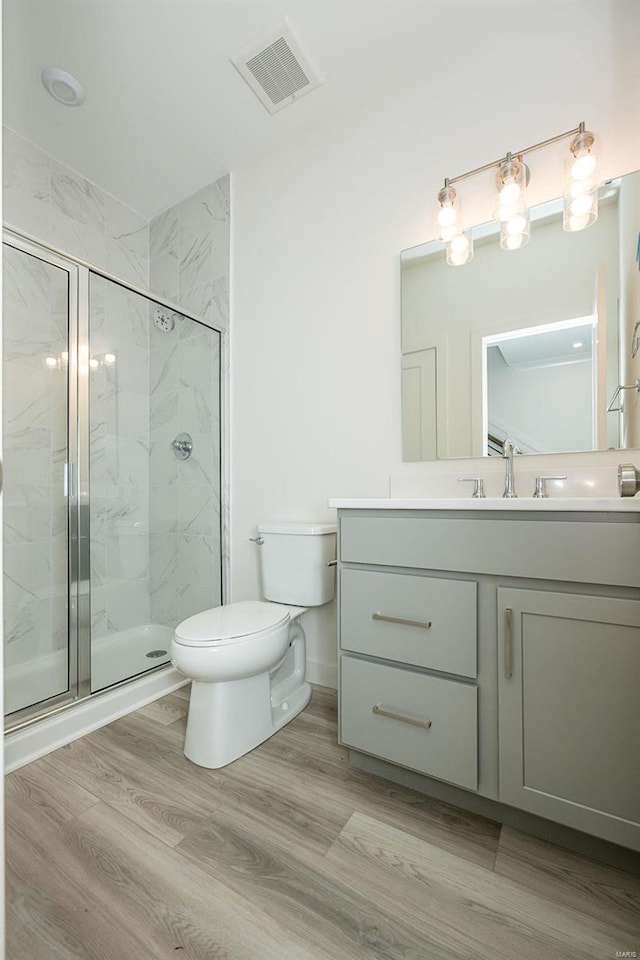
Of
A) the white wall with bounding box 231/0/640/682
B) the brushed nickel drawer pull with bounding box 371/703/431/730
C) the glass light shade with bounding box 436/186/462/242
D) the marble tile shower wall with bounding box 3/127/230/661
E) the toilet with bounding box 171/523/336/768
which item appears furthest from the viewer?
the marble tile shower wall with bounding box 3/127/230/661

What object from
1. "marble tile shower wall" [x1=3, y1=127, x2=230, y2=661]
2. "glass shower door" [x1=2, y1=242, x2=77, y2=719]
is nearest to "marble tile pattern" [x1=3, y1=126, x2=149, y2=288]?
"marble tile shower wall" [x1=3, y1=127, x2=230, y2=661]

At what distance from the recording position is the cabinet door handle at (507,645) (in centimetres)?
110

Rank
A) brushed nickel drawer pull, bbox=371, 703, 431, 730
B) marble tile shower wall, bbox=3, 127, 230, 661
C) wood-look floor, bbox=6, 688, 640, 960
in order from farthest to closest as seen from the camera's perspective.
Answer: marble tile shower wall, bbox=3, 127, 230, 661
brushed nickel drawer pull, bbox=371, 703, 431, 730
wood-look floor, bbox=6, 688, 640, 960

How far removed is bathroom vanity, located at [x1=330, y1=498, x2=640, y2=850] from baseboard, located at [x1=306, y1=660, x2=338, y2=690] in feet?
1.91

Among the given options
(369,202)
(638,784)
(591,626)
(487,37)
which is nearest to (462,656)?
(591,626)

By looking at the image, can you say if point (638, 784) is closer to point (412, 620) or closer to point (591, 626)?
point (591, 626)

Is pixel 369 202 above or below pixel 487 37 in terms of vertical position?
below

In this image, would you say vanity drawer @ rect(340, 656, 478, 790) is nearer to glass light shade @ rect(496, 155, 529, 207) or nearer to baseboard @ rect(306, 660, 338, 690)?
baseboard @ rect(306, 660, 338, 690)

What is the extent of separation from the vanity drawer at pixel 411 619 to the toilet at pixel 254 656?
319 millimetres

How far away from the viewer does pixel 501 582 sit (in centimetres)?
113

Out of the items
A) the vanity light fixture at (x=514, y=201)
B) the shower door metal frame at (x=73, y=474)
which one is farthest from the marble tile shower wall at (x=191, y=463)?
the vanity light fixture at (x=514, y=201)

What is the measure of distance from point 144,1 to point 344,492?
1871 millimetres

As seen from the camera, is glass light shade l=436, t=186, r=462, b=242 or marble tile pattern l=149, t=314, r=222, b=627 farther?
marble tile pattern l=149, t=314, r=222, b=627

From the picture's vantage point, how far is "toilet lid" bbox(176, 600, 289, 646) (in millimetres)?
1414
